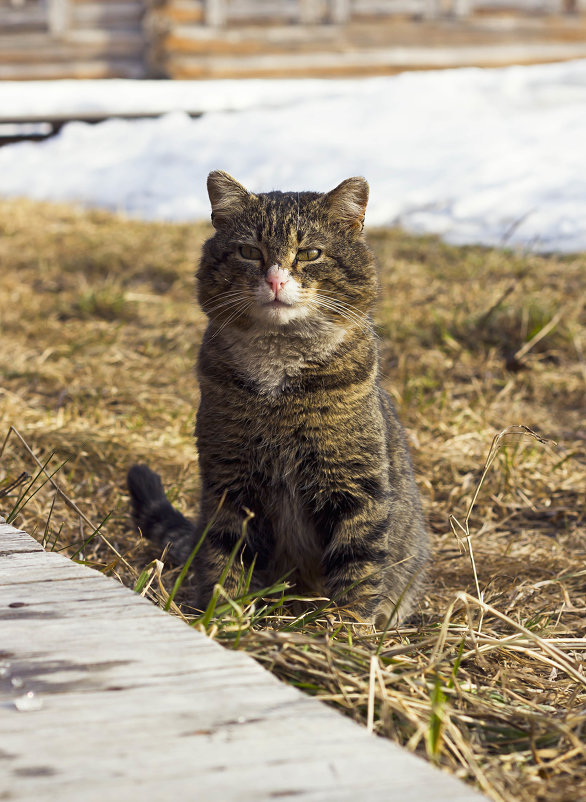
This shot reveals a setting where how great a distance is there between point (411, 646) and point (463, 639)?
0.12 meters

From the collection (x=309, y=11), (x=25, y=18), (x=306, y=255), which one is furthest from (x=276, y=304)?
(x=25, y=18)

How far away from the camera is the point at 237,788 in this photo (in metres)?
1.16

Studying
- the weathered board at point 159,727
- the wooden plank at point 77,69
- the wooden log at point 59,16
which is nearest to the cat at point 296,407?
A: the weathered board at point 159,727

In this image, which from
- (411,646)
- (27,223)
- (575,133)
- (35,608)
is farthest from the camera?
(575,133)

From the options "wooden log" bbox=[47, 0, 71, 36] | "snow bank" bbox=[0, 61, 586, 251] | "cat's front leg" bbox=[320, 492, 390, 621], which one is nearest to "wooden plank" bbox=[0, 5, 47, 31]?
"wooden log" bbox=[47, 0, 71, 36]

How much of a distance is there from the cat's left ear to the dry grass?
824 millimetres

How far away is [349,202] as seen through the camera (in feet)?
8.70

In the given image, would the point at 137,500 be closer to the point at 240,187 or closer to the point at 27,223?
the point at 240,187

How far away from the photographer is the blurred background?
13.5 meters

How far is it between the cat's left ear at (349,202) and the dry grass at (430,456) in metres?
0.82

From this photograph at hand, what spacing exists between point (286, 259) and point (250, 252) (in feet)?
0.40

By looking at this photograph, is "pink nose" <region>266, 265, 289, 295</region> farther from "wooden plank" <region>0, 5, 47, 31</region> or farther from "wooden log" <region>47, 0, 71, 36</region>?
"wooden plank" <region>0, 5, 47, 31</region>

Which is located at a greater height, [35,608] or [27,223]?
[35,608]

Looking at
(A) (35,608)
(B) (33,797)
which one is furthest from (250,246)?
(B) (33,797)
